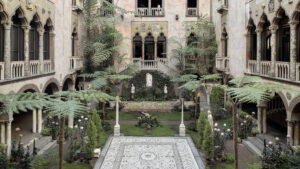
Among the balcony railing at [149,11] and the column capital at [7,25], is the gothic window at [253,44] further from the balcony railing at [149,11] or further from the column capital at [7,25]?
the column capital at [7,25]

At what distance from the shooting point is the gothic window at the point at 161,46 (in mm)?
25016

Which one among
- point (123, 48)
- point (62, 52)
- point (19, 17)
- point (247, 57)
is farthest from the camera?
point (123, 48)

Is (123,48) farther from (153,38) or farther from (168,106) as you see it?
(168,106)

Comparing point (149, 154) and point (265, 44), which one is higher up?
point (265, 44)

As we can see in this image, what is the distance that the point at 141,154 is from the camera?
1259 centimetres

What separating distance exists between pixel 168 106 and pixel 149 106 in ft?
5.31

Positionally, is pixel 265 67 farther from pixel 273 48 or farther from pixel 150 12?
pixel 150 12

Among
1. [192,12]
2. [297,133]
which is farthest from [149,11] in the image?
[297,133]

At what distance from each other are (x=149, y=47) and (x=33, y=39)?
42.8 ft

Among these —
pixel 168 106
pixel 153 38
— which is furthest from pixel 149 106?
pixel 153 38

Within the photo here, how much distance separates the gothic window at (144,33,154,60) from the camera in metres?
25.1

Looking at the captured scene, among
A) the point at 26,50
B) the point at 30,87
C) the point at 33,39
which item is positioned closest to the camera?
the point at 30,87

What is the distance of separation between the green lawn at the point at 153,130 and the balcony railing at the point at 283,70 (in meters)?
6.97

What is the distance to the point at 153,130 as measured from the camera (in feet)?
55.5
